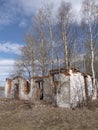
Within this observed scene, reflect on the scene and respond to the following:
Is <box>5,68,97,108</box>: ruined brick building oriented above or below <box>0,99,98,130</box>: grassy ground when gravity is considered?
above

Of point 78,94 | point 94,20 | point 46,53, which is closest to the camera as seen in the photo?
point 78,94

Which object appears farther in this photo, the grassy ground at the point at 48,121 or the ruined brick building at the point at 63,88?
the ruined brick building at the point at 63,88

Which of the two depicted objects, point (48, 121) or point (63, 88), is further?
point (63, 88)

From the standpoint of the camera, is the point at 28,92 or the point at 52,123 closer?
the point at 52,123

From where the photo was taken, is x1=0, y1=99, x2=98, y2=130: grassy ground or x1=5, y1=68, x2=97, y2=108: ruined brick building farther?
x1=5, y1=68, x2=97, y2=108: ruined brick building

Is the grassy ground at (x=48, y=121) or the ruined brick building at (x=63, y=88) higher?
the ruined brick building at (x=63, y=88)

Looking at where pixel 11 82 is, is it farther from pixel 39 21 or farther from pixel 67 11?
pixel 67 11

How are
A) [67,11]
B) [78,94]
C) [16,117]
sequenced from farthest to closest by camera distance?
[67,11] → [78,94] → [16,117]

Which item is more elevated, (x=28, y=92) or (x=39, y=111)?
(x=28, y=92)

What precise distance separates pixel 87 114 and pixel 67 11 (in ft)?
43.2

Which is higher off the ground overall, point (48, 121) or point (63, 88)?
point (63, 88)

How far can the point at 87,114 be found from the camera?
1242 cm

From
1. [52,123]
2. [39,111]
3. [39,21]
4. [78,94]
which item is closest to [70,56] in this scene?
[39,21]

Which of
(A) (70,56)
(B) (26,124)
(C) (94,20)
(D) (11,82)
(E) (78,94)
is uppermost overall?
(C) (94,20)
